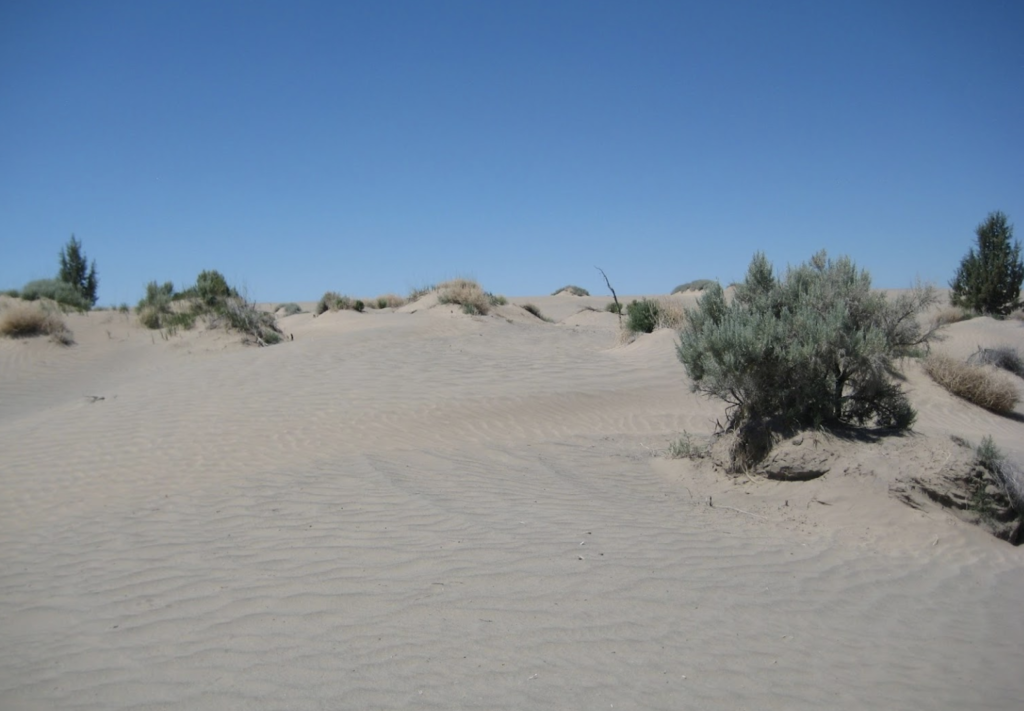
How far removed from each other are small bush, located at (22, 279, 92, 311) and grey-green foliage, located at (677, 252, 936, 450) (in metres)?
22.9

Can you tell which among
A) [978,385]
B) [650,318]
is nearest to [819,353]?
[978,385]

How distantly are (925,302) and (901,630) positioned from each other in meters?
4.31

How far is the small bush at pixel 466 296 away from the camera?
19.6 m

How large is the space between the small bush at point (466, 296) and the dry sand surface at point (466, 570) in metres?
9.15

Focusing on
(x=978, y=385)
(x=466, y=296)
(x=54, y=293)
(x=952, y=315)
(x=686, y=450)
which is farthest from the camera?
(x=54, y=293)

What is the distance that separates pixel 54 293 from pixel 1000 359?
28.9 meters

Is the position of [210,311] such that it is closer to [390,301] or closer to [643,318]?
[390,301]

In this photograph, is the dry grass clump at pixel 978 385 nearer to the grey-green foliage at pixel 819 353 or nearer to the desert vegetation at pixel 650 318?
the desert vegetation at pixel 650 318

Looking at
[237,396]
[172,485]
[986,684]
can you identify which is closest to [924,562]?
[986,684]

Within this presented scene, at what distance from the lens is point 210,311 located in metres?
19.5

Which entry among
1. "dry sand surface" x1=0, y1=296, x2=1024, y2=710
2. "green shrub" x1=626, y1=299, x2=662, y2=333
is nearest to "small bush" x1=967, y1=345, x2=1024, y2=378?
"dry sand surface" x1=0, y1=296, x2=1024, y2=710

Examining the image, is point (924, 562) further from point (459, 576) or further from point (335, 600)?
point (335, 600)

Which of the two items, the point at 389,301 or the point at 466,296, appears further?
the point at 389,301

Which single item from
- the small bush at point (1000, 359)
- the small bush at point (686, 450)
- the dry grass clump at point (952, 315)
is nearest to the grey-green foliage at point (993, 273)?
the dry grass clump at point (952, 315)
